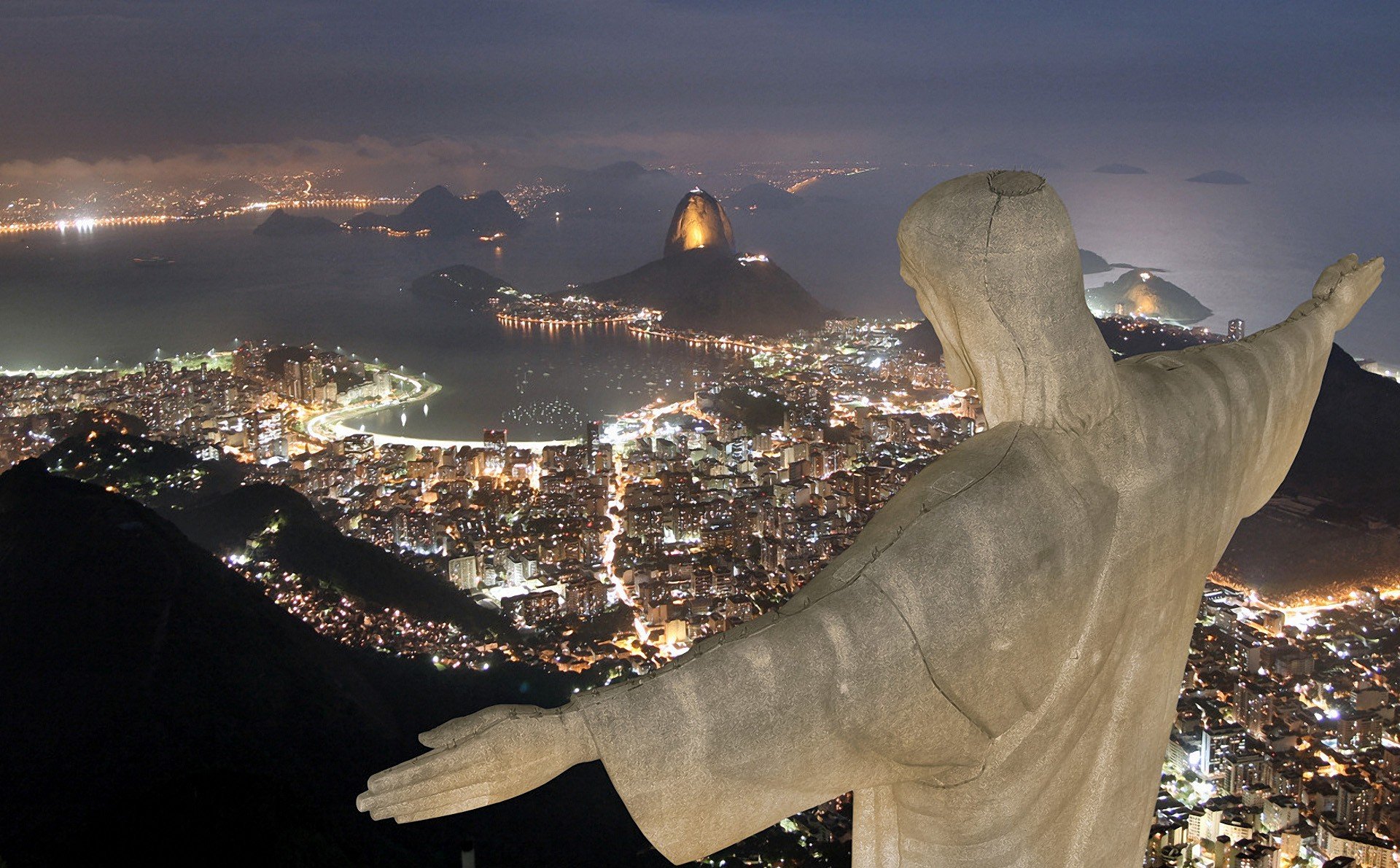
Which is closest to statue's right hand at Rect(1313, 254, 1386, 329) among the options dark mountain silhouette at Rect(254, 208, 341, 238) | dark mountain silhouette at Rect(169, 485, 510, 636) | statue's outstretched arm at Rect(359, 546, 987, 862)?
statue's outstretched arm at Rect(359, 546, 987, 862)

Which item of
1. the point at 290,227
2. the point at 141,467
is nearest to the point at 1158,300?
the point at 141,467

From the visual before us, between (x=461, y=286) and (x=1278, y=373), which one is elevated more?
(x=1278, y=373)

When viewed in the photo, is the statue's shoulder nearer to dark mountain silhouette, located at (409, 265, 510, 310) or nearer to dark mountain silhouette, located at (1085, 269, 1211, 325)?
dark mountain silhouette, located at (1085, 269, 1211, 325)

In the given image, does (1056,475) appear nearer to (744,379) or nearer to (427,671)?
(427,671)

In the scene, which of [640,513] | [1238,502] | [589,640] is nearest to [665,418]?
[640,513]

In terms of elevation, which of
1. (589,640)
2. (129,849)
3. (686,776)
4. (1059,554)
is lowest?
(589,640)

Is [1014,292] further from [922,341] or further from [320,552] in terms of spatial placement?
[922,341]

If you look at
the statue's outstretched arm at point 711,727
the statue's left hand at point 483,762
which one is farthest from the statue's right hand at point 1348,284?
the statue's left hand at point 483,762

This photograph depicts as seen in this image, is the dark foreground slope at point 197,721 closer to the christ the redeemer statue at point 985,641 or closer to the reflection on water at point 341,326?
the christ the redeemer statue at point 985,641
